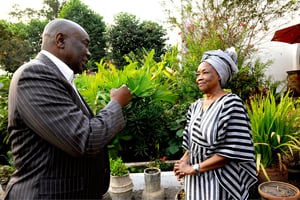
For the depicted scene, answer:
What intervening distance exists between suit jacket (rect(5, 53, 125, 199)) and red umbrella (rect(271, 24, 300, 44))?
21.1 ft

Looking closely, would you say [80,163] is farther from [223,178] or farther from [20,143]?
[223,178]

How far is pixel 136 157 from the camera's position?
4.18 meters

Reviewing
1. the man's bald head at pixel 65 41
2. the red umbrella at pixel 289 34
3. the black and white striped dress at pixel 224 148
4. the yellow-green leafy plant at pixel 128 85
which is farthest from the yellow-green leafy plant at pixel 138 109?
the red umbrella at pixel 289 34

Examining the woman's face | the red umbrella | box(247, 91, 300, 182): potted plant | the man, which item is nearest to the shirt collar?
the man


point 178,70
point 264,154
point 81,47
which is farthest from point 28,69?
point 178,70

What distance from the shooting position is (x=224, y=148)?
1.68 metres

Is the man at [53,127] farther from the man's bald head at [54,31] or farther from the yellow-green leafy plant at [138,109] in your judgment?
the yellow-green leafy plant at [138,109]

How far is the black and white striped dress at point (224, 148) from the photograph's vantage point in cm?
167

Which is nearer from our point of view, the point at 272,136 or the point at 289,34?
the point at 272,136

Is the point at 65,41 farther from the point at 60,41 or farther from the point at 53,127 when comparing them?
the point at 53,127

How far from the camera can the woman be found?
168 cm

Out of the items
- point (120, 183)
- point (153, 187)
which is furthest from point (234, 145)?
point (120, 183)

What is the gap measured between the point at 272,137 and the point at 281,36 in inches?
181

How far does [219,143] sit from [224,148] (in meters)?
0.05
